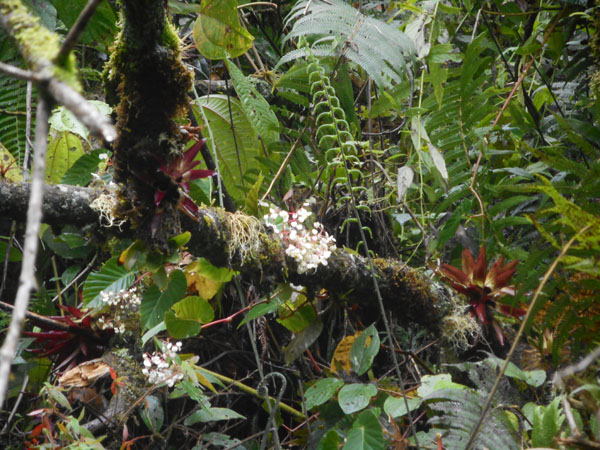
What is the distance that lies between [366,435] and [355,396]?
4.7 inches

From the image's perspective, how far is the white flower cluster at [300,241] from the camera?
1217 mm

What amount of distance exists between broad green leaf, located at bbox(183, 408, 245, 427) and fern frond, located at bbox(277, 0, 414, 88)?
0.96m

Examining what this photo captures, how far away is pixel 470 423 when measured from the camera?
39.7 inches

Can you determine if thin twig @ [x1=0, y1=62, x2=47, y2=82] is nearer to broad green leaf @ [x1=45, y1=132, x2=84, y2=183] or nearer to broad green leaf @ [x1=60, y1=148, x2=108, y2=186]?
broad green leaf @ [x1=60, y1=148, x2=108, y2=186]

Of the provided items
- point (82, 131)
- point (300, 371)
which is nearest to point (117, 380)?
point (300, 371)

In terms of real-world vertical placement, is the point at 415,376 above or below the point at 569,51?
below

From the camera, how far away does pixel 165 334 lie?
160 cm

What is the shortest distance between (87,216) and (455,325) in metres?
1.07

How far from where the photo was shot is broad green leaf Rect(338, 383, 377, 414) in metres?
1.17

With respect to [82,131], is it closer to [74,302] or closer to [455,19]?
[74,302]

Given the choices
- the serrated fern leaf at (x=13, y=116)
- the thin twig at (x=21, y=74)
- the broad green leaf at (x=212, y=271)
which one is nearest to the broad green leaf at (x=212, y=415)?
the broad green leaf at (x=212, y=271)

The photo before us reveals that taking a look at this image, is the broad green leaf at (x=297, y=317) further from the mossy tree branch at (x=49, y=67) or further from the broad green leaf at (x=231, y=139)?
the mossy tree branch at (x=49, y=67)

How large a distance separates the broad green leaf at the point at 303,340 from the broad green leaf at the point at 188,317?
0.25 metres

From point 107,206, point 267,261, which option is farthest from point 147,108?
point 267,261
